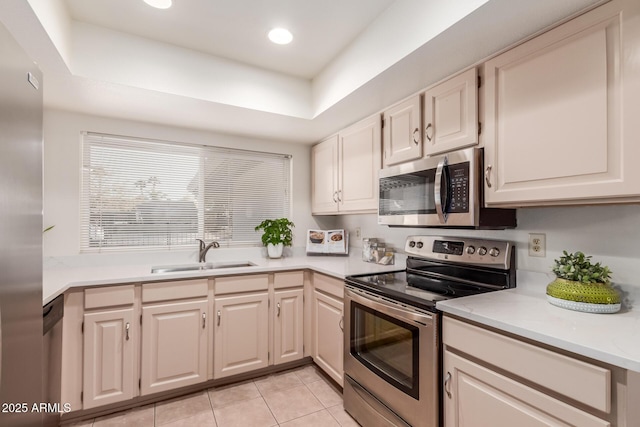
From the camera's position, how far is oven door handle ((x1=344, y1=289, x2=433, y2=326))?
4.56ft

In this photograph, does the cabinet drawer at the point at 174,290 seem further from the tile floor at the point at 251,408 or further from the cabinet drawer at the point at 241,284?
the tile floor at the point at 251,408

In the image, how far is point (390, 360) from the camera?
1.62 meters

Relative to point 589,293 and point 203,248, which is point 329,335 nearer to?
point 203,248

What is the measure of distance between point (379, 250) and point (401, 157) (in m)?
0.81

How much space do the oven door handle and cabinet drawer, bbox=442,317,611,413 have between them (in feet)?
0.43

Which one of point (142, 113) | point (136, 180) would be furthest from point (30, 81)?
point (136, 180)

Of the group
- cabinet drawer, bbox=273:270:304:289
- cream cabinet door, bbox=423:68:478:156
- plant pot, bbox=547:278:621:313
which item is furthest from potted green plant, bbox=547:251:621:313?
cabinet drawer, bbox=273:270:304:289

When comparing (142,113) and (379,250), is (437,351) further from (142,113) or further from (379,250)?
(142,113)

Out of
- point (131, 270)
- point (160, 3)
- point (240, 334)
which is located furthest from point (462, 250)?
point (131, 270)

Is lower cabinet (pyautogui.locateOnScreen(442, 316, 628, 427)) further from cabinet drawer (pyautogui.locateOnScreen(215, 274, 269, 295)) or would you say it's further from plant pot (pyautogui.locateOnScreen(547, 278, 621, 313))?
cabinet drawer (pyautogui.locateOnScreen(215, 274, 269, 295))

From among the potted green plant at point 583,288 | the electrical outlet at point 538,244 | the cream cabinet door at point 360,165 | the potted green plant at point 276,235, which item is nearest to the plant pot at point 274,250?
the potted green plant at point 276,235

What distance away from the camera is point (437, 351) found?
1.35m

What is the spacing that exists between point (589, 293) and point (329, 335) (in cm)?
155

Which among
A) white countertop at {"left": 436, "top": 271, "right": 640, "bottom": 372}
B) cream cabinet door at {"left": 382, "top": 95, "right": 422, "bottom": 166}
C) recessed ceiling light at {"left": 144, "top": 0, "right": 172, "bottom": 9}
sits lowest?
white countertop at {"left": 436, "top": 271, "right": 640, "bottom": 372}
